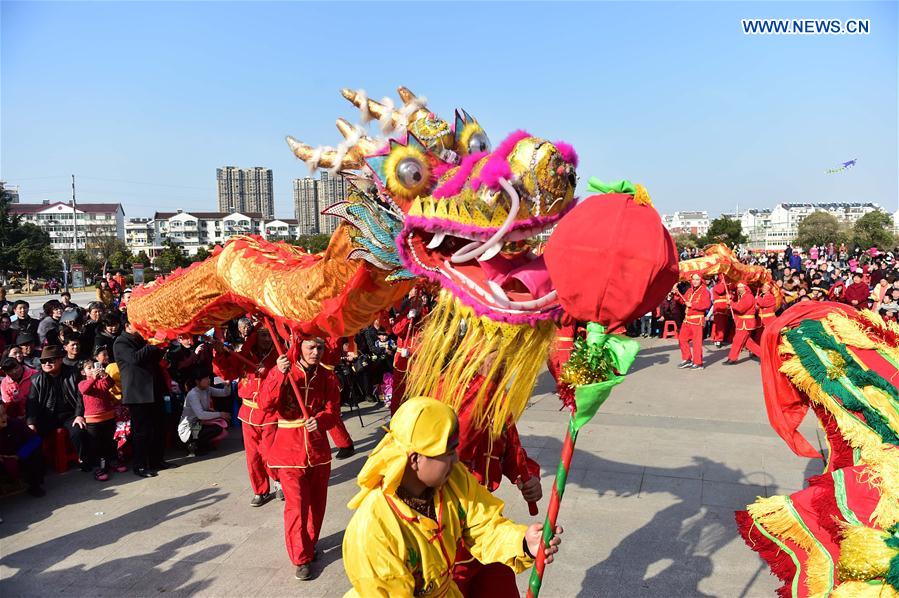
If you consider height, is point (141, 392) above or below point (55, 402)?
above

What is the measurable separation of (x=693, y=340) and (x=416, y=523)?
29.4ft

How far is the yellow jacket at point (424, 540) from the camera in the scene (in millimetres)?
1961

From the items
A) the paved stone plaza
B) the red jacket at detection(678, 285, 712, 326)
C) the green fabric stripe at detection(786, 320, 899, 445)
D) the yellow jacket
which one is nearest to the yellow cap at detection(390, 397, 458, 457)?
the yellow jacket

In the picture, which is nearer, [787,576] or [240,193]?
[787,576]

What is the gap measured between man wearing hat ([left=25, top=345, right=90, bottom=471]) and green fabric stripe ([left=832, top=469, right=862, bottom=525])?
18.9 feet

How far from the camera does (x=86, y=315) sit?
8383mm

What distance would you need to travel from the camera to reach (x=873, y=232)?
111 ft

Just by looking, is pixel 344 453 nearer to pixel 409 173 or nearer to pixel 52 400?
pixel 52 400

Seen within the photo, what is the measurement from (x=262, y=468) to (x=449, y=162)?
10.5 feet

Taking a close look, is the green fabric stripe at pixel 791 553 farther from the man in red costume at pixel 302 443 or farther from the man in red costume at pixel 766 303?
the man in red costume at pixel 766 303

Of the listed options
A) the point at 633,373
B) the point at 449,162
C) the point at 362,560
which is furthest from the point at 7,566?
the point at 633,373

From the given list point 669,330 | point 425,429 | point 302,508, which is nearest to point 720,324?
point 669,330

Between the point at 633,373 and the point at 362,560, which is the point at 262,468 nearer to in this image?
the point at 362,560

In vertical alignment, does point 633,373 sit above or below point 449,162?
below
